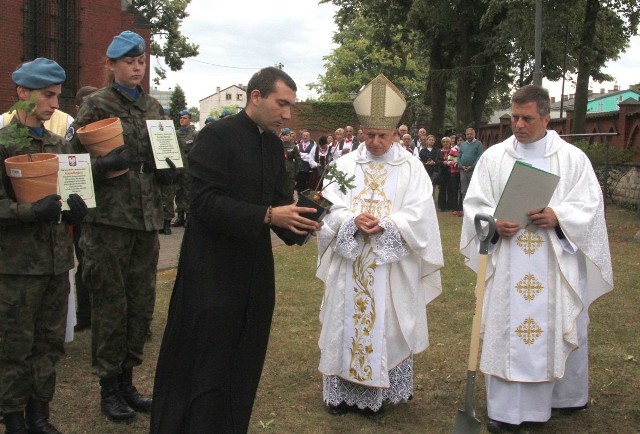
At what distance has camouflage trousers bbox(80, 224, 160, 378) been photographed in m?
4.83

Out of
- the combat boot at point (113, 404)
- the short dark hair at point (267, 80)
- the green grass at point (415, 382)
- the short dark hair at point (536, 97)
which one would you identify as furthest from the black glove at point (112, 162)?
the short dark hair at point (536, 97)

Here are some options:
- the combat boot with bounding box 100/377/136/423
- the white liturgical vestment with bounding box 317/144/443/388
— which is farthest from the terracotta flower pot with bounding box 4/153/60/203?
the white liturgical vestment with bounding box 317/144/443/388

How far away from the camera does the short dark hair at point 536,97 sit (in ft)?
16.8

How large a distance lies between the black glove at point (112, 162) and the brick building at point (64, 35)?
18.1 m

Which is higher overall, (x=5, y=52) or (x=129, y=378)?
(x=5, y=52)

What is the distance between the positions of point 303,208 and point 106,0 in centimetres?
2272

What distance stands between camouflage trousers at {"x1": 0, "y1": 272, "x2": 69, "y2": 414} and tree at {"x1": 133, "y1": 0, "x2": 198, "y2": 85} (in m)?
39.0

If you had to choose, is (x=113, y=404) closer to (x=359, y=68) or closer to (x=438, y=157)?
(x=438, y=157)

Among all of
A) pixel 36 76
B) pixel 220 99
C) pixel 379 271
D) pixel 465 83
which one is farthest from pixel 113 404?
pixel 220 99

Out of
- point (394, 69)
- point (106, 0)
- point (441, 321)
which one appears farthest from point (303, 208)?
point (394, 69)

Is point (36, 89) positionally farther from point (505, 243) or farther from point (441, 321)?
Answer: point (441, 321)

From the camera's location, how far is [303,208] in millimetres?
3604

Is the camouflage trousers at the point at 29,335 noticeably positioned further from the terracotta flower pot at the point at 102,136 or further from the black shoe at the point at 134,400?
the terracotta flower pot at the point at 102,136

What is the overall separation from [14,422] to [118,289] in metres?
1.00
